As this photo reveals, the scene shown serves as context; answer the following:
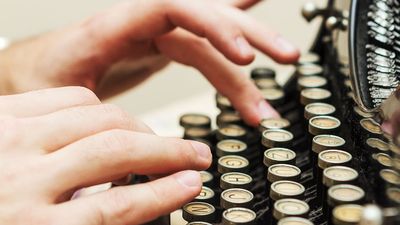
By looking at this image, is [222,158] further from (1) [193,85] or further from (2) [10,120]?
(1) [193,85]

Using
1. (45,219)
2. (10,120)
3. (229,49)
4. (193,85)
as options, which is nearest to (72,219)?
(45,219)

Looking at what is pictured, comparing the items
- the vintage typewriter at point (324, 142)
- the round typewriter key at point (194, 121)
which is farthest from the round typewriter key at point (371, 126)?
the round typewriter key at point (194, 121)

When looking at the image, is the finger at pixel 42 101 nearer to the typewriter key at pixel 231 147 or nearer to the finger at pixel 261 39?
the typewriter key at pixel 231 147

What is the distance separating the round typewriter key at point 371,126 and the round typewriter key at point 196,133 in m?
0.44

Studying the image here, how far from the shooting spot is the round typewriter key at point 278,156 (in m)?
1.17

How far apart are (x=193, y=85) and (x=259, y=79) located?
4.07 feet

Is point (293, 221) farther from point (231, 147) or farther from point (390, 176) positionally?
point (231, 147)

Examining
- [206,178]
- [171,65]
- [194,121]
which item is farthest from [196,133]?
[171,65]

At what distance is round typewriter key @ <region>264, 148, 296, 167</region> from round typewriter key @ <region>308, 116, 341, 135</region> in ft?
0.18

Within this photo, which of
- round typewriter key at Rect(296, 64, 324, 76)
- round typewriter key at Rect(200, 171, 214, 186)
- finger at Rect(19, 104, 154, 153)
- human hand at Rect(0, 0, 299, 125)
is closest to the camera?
finger at Rect(19, 104, 154, 153)

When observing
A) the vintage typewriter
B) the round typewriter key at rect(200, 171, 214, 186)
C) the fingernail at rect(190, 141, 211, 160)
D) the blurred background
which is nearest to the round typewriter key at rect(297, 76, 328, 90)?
the vintage typewriter

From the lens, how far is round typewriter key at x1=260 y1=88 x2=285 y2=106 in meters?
1.53

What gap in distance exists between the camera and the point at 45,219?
36.5 inches

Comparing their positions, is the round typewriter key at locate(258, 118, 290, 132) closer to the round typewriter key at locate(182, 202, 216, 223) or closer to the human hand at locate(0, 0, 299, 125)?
the human hand at locate(0, 0, 299, 125)
